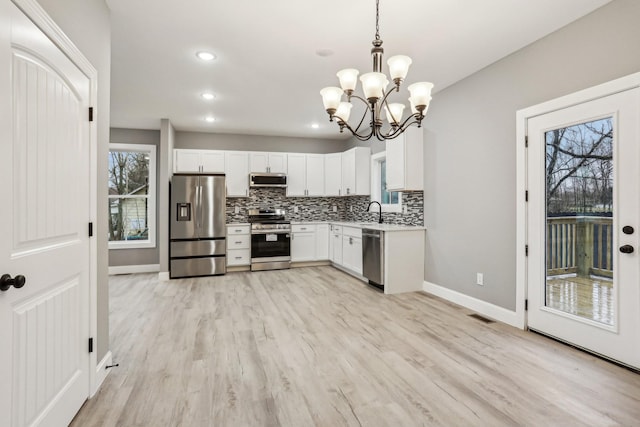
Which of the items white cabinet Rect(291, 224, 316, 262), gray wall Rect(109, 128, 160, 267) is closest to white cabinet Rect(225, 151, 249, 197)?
white cabinet Rect(291, 224, 316, 262)

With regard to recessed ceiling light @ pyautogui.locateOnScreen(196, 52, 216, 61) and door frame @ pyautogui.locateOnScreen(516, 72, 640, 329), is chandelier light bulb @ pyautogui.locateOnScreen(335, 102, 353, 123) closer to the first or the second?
recessed ceiling light @ pyautogui.locateOnScreen(196, 52, 216, 61)

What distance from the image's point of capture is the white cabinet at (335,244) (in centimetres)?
593

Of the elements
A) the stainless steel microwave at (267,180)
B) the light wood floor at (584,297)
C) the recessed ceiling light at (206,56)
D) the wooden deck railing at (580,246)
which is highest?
the recessed ceiling light at (206,56)

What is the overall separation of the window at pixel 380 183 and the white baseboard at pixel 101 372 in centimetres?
419

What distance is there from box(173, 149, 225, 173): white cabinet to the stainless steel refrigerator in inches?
10.4

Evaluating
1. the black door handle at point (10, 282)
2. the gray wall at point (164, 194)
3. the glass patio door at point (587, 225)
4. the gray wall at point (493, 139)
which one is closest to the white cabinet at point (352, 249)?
the gray wall at point (493, 139)

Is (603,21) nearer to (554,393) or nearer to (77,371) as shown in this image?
(554,393)

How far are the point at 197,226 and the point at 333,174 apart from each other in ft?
9.06

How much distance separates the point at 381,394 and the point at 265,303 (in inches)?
88.2

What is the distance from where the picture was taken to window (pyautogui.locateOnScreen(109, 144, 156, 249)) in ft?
19.7

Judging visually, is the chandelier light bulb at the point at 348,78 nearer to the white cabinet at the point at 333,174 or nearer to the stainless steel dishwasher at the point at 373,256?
the stainless steel dishwasher at the point at 373,256

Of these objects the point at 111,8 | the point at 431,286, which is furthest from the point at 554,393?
the point at 111,8

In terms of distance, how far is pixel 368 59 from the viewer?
129 inches

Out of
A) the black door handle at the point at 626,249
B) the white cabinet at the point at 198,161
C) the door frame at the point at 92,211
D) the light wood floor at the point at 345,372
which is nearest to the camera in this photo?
the light wood floor at the point at 345,372
